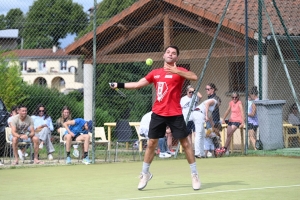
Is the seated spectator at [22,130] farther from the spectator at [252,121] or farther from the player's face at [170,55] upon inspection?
the player's face at [170,55]

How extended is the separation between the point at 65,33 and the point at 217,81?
451cm

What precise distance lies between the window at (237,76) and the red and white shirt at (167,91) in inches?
452

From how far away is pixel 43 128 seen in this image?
17.9m

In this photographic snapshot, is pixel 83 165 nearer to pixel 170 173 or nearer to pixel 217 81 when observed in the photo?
pixel 170 173

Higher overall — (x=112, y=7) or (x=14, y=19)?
(x=112, y=7)

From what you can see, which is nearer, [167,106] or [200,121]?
[167,106]

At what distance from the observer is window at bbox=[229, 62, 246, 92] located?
850 inches

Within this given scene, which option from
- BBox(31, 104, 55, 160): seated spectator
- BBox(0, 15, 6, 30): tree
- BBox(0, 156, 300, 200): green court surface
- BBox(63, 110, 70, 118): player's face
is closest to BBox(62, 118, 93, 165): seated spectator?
BBox(63, 110, 70, 118): player's face

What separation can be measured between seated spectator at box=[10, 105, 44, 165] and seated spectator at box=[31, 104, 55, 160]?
0.98 metres

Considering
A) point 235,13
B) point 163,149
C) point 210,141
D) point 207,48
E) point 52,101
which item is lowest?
point 163,149

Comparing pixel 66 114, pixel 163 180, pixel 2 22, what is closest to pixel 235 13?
pixel 66 114

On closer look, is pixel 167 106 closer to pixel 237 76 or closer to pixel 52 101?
pixel 237 76

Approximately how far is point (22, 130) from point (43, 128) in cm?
140

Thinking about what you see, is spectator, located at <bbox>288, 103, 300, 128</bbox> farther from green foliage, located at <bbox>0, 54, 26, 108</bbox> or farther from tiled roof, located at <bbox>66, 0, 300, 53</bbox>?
green foliage, located at <bbox>0, 54, 26, 108</bbox>
